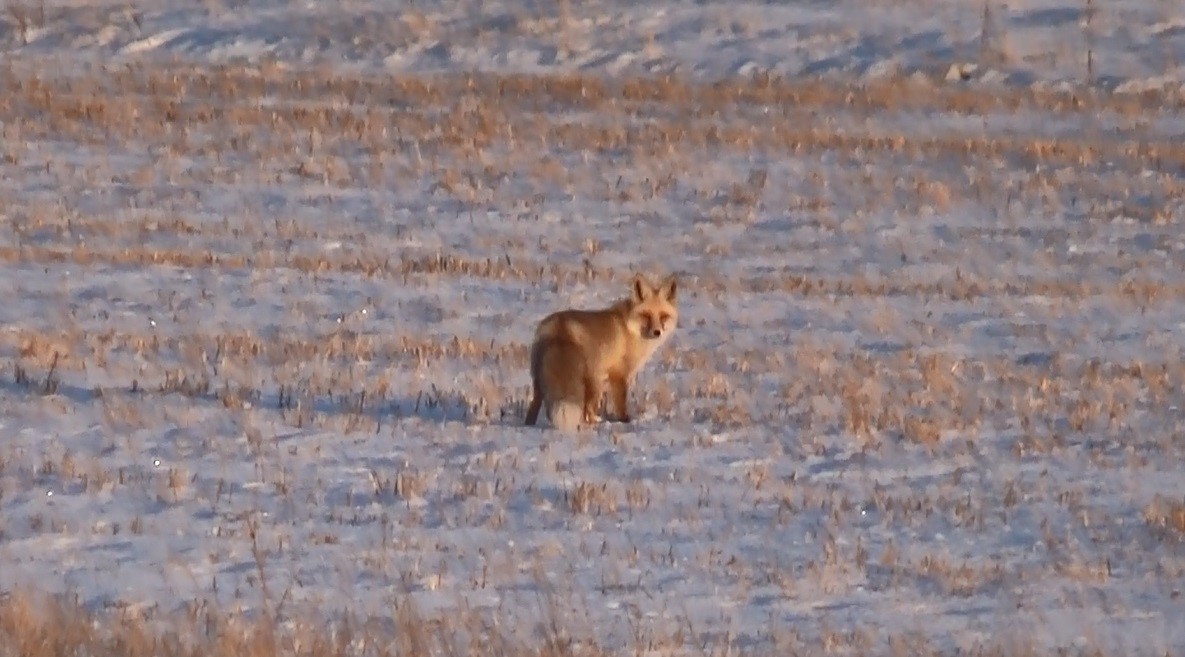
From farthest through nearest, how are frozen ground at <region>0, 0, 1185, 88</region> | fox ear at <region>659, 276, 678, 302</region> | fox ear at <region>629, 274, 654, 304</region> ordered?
frozen ground at <region>0, 0, 1185, 88</region> < fox ear at <region>659, 276, 678, 302</region> < fox ear at <region>629, 274, 654, 304</region>

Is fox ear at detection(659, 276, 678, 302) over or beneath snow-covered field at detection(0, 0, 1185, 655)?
over

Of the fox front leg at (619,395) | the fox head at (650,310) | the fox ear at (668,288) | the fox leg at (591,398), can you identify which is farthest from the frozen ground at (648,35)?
the fox leg at (591,398)

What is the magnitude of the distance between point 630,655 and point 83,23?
3447 cm

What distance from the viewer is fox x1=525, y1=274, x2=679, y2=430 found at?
34.6 ft

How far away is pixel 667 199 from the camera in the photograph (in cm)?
2238

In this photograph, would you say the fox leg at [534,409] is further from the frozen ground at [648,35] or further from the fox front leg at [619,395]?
the frozen ground at [648,35]

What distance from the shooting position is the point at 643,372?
12992 millimetres

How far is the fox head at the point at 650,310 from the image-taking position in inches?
442

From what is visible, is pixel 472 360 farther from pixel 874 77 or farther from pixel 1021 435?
pixel 874 77

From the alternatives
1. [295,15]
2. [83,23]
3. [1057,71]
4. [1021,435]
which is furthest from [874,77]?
[1021,435]

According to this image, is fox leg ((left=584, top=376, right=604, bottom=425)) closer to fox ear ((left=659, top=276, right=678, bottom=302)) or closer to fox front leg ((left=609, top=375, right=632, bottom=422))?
fox front leg ((left=609, top=375, right=632, bottom=422))

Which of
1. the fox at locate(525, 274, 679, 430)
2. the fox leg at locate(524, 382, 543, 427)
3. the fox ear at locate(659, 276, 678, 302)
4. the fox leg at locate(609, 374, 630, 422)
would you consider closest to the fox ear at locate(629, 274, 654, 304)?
the fox at locate(525, 274, 679, 430)

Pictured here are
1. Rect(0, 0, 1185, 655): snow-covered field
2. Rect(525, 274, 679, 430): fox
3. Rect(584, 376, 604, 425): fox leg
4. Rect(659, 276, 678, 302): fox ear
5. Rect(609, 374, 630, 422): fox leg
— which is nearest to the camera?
Rect(0, 0, 1185, 655): snow-covered field

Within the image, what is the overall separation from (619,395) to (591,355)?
392 millimetres
